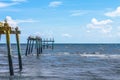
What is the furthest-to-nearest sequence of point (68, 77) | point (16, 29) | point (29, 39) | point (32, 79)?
1. point (29, 39)
2. point (16, 29)
3. point (68, 77)
4. point (32, 79)

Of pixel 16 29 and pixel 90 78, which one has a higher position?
pixel 16 29

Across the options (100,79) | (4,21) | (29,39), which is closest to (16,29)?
(4,21)

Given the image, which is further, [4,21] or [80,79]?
[4,21]

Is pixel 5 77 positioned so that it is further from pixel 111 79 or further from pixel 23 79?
pixel 111 79

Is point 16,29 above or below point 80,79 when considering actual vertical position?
above

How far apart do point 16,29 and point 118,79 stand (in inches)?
529

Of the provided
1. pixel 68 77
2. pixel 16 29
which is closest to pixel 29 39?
pixel 16 29

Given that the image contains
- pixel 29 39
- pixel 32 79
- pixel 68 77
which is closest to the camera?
pixel 32 79

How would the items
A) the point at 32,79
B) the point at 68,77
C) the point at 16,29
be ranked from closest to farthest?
the point at 32,79 → the point at 68,77 → the point at 16,29

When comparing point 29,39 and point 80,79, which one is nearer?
point 80,79

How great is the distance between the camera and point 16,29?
44.8 metres

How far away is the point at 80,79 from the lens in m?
37.4

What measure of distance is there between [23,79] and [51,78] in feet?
9.24

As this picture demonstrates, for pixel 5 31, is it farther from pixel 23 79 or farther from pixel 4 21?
pixel 23 79
